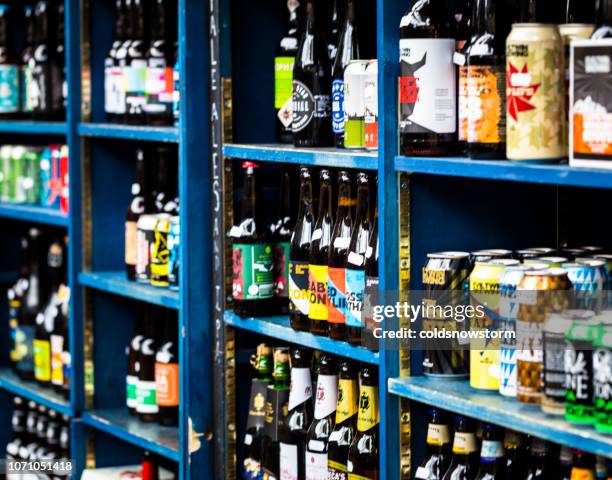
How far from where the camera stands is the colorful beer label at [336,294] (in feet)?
8.93

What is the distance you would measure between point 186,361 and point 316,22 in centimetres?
99

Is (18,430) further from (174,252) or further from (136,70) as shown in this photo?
(136,70)

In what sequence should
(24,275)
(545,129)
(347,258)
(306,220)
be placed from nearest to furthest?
(545,129)
(347,258)
(306,220)
(24,275)

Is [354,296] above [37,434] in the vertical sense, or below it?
above

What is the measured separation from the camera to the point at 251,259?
10.1ft

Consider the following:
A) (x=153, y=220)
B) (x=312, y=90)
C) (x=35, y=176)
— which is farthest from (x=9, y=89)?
(x=312, y=90)

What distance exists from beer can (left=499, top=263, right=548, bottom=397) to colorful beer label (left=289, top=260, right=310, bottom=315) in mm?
688

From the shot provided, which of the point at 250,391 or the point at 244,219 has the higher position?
the point at 244,219

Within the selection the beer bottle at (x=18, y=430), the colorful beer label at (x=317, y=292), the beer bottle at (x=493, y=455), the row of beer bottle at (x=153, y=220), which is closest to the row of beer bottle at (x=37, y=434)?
the beer bottle at (x=18, y=430)

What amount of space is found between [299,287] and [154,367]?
1.02 m

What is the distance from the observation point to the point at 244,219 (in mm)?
3148

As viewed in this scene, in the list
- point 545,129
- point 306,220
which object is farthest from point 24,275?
point 545,129

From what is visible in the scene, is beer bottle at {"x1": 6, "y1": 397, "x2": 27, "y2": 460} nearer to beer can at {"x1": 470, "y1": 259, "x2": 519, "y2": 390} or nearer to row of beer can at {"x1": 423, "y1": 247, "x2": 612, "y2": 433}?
row of beer can at {"x1": 423, "y1": 247, "x2": 612, "y2": 433}

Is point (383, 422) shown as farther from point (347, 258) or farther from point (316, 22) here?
point (316, 22)
